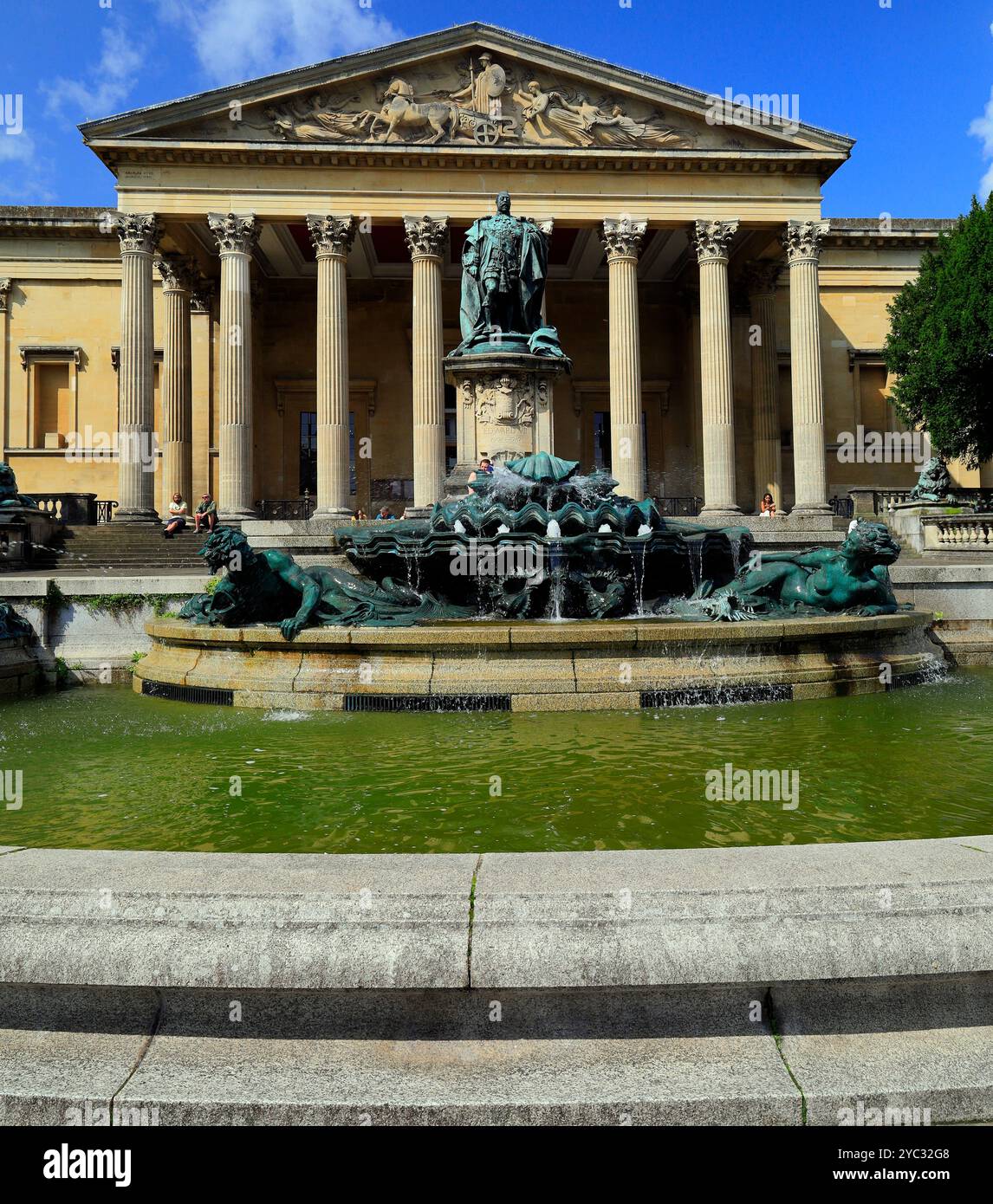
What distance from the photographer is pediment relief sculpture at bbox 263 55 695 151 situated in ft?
104

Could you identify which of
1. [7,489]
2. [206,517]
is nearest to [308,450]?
[206,517]

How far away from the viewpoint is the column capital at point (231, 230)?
3039 centimetres

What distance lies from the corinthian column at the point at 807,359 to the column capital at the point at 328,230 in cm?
1584

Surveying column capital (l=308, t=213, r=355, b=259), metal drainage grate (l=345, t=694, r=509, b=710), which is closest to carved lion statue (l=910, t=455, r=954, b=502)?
column capital (l=308, t=213, r=355, b=259)

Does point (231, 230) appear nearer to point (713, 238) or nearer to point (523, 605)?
point (713, 238)

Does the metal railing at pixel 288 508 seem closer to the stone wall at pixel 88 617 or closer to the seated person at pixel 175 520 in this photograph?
the seated person at pixel 175 520

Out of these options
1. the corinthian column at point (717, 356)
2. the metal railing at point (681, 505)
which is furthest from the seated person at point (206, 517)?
the metal railing at point (681, 505)

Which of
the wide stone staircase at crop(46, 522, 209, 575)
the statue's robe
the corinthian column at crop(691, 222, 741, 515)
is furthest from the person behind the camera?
the corinthian column at crop(691, 222, 741, 515)

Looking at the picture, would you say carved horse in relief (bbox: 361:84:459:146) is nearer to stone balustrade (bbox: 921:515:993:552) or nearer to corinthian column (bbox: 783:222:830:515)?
corinthian column (bbox: 783:222:830:515)

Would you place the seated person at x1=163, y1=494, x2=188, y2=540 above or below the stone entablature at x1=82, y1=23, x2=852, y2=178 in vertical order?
below

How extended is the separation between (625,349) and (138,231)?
17.2m

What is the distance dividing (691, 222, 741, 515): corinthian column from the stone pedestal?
777 inches

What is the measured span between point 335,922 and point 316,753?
366 cm
